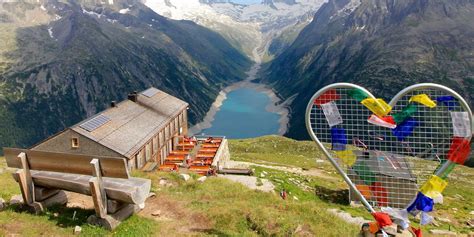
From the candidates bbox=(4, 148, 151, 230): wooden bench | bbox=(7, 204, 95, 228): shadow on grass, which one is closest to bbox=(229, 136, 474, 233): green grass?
bbox=(4, 148, 151, 230): wooden bench

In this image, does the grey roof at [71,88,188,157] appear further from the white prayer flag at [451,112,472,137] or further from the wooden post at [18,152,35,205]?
the white prayer flag at [451,112,472,137]

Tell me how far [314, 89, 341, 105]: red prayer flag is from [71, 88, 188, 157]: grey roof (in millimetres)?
28555

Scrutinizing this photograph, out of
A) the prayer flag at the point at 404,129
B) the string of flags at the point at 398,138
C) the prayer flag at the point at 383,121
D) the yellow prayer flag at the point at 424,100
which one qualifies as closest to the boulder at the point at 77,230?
the string of flags at the point at 398,138

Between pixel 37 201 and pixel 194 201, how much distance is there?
8.71 meters

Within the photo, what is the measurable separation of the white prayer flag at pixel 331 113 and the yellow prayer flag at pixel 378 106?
1.13 m

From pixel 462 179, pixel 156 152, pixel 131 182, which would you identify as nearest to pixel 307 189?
pixel 156 152

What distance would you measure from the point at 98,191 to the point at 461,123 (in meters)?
15.0

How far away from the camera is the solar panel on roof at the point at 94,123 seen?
130ft

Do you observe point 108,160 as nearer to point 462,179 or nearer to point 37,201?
point 37,201

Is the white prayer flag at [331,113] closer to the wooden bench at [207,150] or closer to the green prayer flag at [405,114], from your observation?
the green prayer flag at [405,114]

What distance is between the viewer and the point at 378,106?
45.6ft

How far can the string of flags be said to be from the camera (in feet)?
43.5

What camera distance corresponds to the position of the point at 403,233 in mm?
16438

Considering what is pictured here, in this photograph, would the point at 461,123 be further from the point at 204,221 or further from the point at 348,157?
the point at 204,221
